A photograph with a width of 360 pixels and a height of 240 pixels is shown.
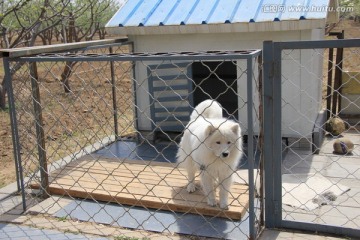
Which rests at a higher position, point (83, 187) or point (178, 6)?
Answer: point (178, 6)

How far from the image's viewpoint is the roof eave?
520 cm

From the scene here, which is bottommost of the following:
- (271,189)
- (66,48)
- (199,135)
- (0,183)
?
(0,183)

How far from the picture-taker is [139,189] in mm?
4277

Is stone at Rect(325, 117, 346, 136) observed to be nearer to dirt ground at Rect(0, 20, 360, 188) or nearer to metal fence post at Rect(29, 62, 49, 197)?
dirt ground at Rect(0, 20, 360, 188)

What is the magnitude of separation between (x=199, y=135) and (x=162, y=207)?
2.67 ft

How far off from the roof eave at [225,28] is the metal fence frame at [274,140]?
7.63 feet

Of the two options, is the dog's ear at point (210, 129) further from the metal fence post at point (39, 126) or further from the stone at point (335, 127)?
the stone at point (335, 127)

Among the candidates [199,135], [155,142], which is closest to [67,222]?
[199,135]

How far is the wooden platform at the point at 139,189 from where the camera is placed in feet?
12.5

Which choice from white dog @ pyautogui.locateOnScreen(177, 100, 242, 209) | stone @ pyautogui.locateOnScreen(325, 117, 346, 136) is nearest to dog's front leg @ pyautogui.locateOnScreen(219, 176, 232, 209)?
white dog @ pyautogui.locateOnScreen(177, 100, 242, 209)

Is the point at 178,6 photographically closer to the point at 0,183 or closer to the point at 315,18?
the point at 315,18

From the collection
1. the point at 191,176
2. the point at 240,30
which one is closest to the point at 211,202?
the point at 191,176

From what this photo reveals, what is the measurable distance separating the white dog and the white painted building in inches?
55.2

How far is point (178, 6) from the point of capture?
6211mm
